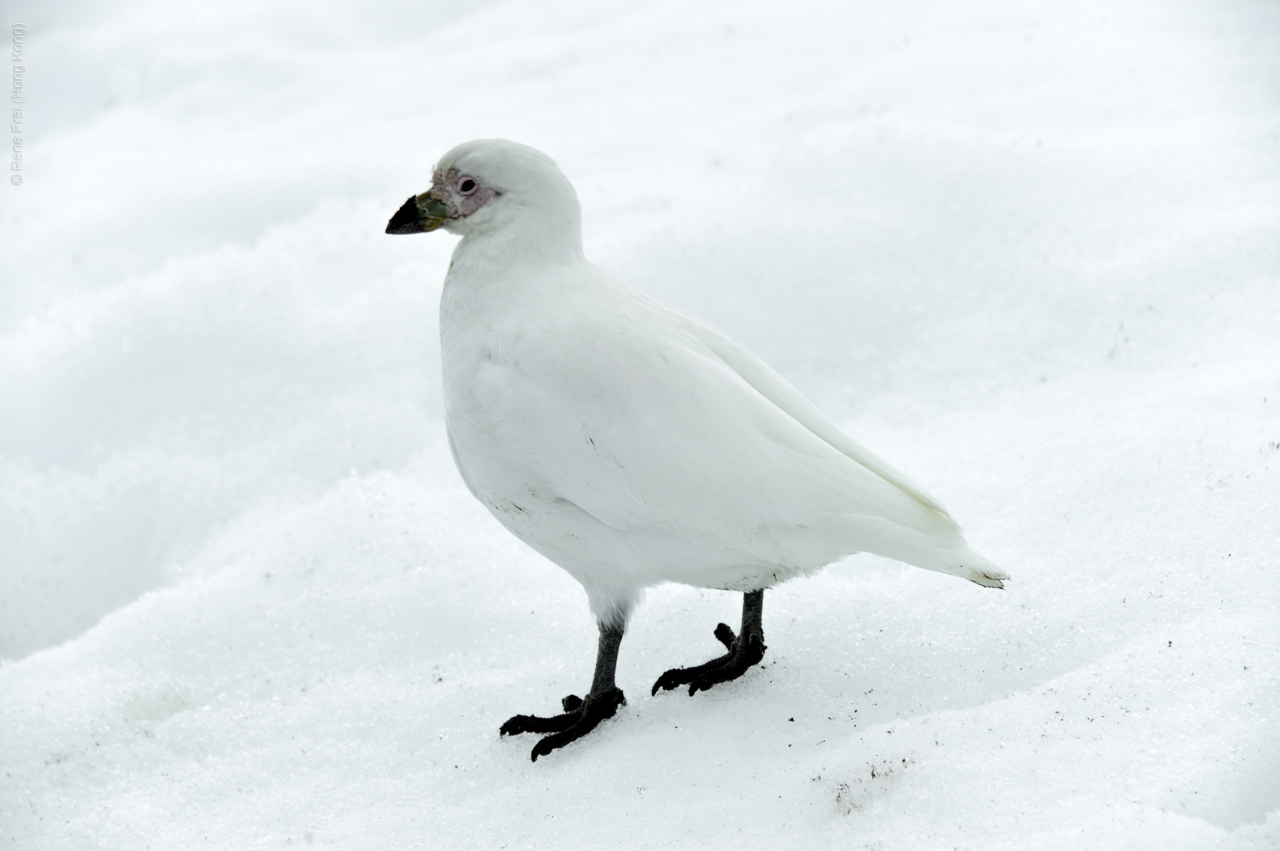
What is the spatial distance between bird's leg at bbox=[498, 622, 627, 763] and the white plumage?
104mm

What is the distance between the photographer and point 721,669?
305 cm

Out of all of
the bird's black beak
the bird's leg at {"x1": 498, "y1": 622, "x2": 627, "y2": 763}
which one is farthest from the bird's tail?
the bird's black beak

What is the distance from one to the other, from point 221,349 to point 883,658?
13.9 ft

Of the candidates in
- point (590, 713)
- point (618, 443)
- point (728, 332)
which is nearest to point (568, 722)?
point (590, 713)

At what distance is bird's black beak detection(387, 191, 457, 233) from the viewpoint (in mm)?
3146

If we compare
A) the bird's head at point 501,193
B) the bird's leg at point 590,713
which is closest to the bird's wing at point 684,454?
the bird's head at point 501,193

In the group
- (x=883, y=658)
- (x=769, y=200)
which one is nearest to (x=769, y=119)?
(x=769, y=200)

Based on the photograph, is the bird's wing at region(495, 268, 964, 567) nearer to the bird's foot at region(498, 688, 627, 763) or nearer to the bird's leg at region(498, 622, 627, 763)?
the bird's leg at region(498, 622, 627, 763)

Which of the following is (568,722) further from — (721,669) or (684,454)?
(684,454)

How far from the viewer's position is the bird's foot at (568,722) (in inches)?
117

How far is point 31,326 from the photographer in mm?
5969

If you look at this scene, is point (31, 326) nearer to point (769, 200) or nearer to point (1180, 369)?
point (769, 200)

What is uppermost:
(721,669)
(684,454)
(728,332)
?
(684,454)

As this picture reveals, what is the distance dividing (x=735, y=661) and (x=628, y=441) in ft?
2.82
